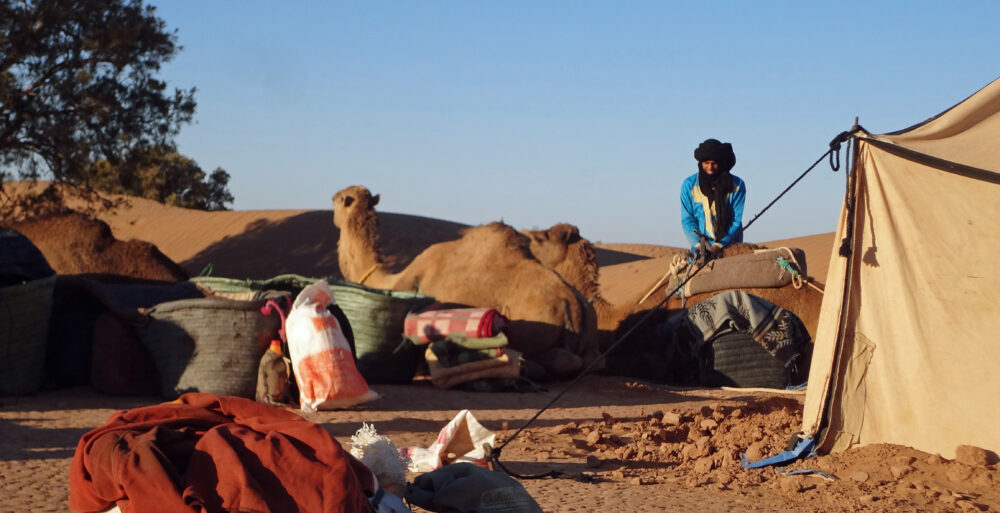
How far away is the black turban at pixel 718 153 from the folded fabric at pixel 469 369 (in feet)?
8.78

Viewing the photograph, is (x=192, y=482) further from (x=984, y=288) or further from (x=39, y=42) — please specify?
(x=39, y=42)

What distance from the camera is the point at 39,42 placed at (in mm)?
21016

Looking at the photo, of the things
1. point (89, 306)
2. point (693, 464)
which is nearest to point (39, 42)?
point (89, 306)

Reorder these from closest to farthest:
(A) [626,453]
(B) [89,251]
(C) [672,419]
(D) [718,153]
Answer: (A) [626,453], (C) [672,419], (D) [718,153], (B) [89,251]

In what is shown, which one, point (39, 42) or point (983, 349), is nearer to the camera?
point (983, 349)

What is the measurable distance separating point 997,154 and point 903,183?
1.63 feet

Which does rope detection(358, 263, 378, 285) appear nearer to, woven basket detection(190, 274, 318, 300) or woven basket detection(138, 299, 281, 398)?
woven basket detection(190, 274, 318, 300)

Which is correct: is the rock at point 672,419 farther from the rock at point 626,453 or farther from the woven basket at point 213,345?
A: the woven basket at point 213,345

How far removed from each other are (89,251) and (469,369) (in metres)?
4.97

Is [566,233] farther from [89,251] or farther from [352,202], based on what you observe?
[89,251]

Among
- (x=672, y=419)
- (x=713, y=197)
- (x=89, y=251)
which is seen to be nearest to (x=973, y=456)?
(x=672, y=419)

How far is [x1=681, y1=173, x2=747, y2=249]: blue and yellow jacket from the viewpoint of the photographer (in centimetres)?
987

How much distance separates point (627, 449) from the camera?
6.20 meters

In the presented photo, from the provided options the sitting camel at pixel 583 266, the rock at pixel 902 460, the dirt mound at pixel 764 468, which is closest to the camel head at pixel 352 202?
the sitting camel at pixel 583 266
